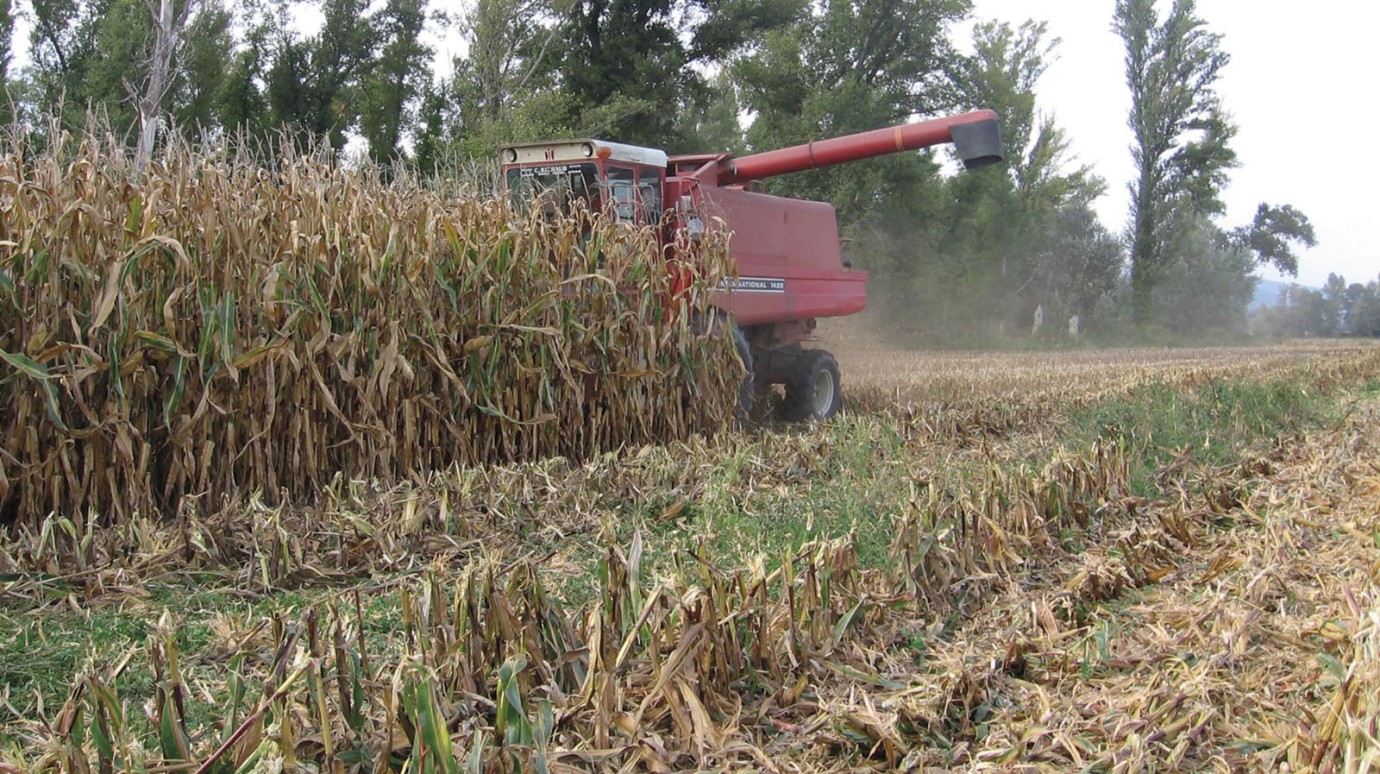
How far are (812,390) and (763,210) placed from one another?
1.58 m

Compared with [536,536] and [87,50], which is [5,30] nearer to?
[87,50]

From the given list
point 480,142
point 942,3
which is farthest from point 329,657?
point 942,3

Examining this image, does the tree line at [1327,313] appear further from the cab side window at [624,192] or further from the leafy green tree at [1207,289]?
the cab side window at [624,192]

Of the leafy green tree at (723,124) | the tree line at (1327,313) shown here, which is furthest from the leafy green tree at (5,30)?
the tree line at (1327,313)

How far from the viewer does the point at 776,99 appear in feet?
86.2

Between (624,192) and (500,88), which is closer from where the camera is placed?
(624,192)

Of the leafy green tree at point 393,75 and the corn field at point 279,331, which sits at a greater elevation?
the leafy green tree at point 393,75

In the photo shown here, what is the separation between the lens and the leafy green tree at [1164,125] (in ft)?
115

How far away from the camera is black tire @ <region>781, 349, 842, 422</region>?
9.23 meters

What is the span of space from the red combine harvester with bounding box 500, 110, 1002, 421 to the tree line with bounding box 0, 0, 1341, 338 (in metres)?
1.35

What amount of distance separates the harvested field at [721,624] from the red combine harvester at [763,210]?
2615 millimetres

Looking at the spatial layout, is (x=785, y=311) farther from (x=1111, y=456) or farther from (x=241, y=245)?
(x=241, y=245)

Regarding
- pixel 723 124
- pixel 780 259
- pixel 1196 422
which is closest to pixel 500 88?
pixel 780 259

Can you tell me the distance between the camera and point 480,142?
1585 cm
